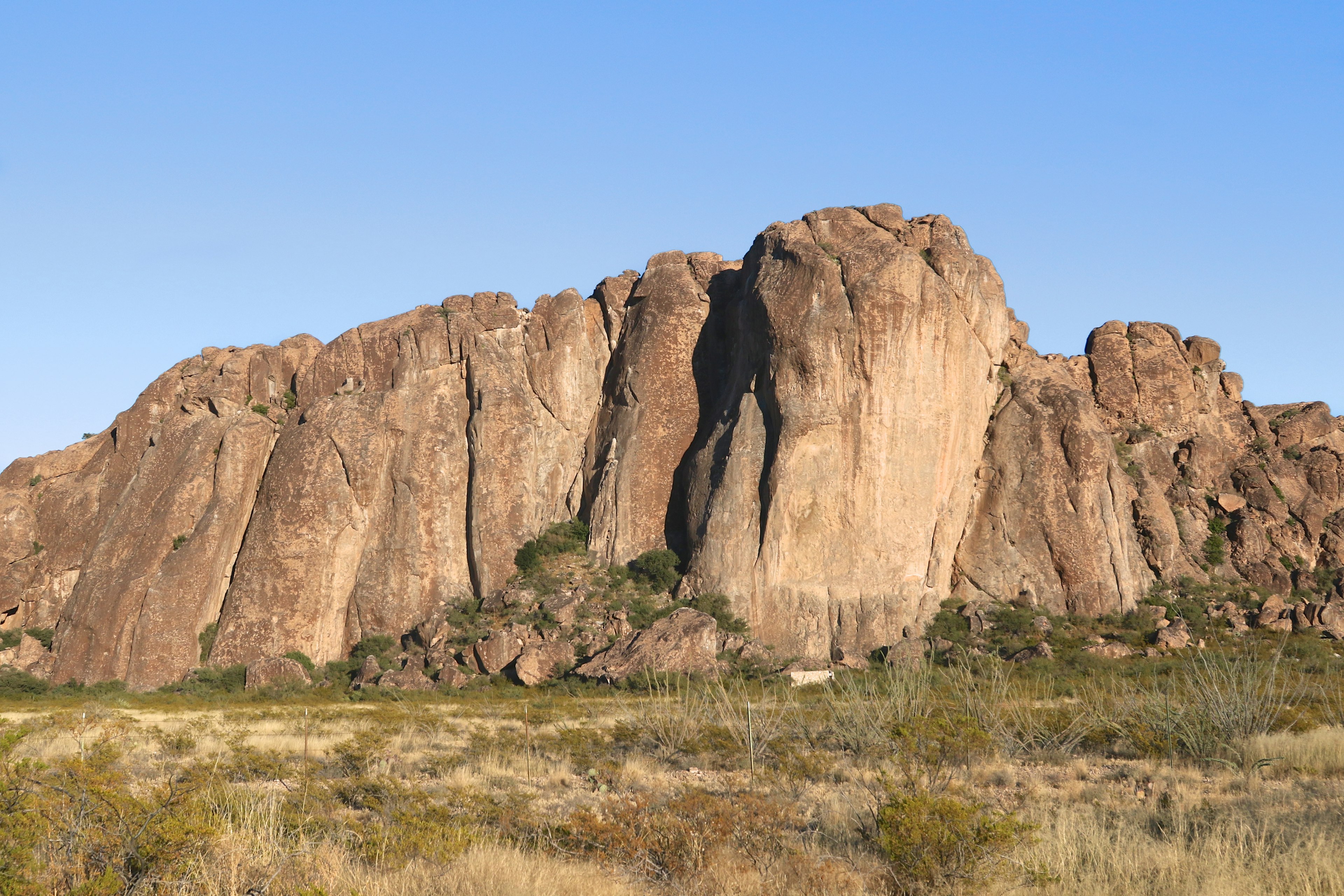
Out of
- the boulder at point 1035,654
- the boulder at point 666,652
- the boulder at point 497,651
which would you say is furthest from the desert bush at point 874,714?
the boulder at point 497,651

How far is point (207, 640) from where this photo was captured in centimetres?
3631

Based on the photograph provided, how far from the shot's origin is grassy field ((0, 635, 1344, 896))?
872 centimetres

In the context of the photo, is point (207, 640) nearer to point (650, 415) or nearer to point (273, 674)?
point (273, 674)

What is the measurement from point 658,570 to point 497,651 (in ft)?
22.1

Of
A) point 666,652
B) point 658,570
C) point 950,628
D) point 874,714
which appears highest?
point 658,570

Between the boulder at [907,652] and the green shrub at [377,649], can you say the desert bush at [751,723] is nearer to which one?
the boulder at [907,652]

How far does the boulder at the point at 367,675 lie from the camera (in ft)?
109

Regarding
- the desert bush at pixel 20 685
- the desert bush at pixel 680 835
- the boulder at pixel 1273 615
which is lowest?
the desert bush at pixel 20 685

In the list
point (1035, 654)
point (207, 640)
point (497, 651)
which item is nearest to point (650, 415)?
point (497, 651)

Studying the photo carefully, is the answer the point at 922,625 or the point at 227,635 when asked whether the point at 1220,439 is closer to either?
the point at 922,625

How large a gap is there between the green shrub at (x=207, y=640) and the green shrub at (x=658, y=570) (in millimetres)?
15148

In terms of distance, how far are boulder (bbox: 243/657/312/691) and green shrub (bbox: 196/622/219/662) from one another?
2.52 m

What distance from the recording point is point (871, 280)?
35.6 metres

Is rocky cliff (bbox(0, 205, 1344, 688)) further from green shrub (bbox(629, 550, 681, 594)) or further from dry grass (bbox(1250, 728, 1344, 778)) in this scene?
dry grass (bbox(1250, 728, 1344, 778))
